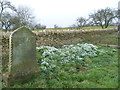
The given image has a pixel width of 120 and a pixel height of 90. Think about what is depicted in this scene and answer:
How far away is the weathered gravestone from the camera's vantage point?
375 centimetres

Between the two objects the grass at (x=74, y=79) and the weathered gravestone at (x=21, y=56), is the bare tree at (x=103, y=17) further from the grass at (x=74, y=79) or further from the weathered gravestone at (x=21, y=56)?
the weathered gravestone at (x=21, y=56)

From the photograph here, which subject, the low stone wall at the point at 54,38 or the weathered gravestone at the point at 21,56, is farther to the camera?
the low stone wall at the point at 54,38

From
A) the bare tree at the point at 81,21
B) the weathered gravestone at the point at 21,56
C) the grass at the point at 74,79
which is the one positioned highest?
the bare tree at the point at 81,21

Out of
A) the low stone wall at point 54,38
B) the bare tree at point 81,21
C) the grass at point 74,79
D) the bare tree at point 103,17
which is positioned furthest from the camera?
the bare tree at point 81,21

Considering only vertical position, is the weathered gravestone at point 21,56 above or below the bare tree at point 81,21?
below

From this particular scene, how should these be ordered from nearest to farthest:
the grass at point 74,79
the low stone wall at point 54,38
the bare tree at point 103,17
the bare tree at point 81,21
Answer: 1. the grass at point 74,79
2. the low stone wall at point 54,38
3. the bare tree at point 103,17
4. the bare tree at point 81,21

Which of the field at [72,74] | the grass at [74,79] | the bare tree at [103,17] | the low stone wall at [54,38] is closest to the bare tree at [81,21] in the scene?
the bare tree at [103,17]

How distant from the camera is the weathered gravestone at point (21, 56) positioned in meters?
3.75

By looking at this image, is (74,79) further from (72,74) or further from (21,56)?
(21,56)

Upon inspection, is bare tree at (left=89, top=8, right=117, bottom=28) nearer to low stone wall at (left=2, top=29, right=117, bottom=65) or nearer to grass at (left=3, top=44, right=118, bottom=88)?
low stone wall at (left=2, top=29, right=117, bottom=65)

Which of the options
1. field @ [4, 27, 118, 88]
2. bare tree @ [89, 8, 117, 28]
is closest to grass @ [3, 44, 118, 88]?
field @ [4, 27, 118, 88]

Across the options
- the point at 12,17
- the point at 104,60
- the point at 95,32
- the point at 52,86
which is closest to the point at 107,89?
the point at 52,86

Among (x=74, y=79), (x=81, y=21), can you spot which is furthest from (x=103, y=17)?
(x=74, y=79)

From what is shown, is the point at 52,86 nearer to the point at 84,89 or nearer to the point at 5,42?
the point at 84,89
